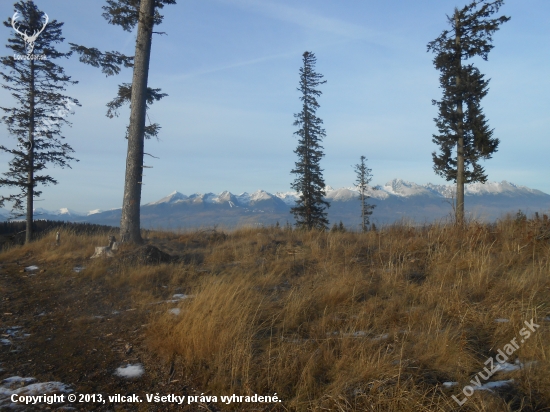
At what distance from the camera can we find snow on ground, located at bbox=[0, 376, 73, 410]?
3363 millimetres

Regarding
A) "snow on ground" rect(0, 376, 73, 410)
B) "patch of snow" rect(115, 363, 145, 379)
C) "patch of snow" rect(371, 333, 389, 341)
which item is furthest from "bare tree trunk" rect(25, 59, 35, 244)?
"patch of snow" rect(371, 333, 389, 341)

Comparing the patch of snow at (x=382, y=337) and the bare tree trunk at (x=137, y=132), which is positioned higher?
the bare tree trunk at (x=137, y=132)

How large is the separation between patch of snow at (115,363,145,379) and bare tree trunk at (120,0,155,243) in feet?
20.2

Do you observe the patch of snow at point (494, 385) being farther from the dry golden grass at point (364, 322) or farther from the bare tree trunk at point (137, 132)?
the bare tree trunk at point (137, 132)

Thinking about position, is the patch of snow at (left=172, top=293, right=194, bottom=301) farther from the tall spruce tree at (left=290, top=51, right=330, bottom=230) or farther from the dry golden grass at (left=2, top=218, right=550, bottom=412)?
the tall spruce tree at (left=290, top=51, right=330, bottom=230)

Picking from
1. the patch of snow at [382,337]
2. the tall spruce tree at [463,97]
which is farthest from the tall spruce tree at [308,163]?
the patch of snow at [382,337]

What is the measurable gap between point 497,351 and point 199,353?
301 centimetres

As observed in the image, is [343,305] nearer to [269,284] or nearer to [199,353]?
[269,284]

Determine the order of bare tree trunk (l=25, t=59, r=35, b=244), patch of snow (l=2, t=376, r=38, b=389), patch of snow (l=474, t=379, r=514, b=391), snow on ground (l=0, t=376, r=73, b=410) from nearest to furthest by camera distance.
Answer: patch of snow (l=474, t=379, r=514, b=391) → snow on ground (l=0, t=376, r=73, b=410) → patch of snow (l=2, t=376, r=38, b=389) → bare tree trunk (l=25, t=59, r=35, b=244)

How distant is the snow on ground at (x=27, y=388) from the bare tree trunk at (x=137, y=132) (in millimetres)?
6170

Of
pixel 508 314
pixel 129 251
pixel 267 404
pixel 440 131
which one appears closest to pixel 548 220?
pixel 508 314

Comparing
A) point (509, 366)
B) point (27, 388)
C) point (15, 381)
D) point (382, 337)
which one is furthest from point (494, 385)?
point (15, 381)

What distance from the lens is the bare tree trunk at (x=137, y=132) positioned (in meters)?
9.66

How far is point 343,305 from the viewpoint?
5.02 metres
